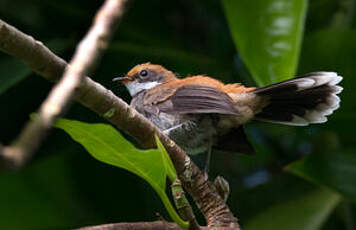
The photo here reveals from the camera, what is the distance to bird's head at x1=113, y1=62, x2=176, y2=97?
3.97m

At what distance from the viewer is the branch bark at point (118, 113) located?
1.71m

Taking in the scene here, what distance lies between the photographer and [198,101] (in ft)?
10.9

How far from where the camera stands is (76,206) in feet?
13.7

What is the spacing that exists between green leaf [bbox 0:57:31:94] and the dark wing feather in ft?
2.75

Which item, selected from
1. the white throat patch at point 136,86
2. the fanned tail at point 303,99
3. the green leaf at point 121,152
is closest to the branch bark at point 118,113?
the green leaf at point 121,152

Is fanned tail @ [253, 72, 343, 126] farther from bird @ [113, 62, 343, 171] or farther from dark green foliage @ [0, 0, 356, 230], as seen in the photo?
dark green foliage @ [0, 0, 356, 230]

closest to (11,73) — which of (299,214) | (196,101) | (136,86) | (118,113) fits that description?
(136,86)

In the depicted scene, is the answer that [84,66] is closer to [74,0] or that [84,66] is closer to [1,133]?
[1,133]

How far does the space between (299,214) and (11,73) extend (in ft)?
6.38

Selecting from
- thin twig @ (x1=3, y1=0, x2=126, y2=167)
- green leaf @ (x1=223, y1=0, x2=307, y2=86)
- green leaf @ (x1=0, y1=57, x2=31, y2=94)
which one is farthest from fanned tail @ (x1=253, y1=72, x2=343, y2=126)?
thin twig @ (x1=3, y1=0, x2=126, y2=167)

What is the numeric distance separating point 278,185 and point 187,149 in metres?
1.06

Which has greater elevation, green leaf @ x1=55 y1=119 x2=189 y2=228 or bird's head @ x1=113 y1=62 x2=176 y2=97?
bird's head @ x1=113 y1=62 x2=176 y2=97

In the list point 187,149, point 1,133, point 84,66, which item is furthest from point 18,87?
point 84,66

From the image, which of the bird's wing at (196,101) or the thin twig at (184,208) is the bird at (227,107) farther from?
the thin twig at (184,208)
